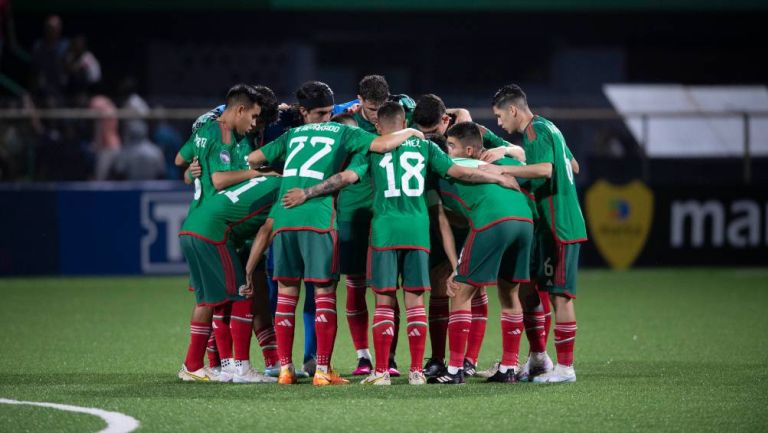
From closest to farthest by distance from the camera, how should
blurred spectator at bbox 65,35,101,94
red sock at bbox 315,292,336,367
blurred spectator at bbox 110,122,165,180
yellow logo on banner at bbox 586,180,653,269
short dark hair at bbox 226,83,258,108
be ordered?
1. red sock at bbox 315,292,336,367
2. short dark hair at bbox 226,83,258,108
3. blurred spectator at bbox 110,122,165,180
4. yellow logo on banner at bbox 586,180,653,269
5. blurred spectator at bbox 65,35,101,94

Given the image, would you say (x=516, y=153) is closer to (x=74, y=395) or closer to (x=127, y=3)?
(x=74, y=395)

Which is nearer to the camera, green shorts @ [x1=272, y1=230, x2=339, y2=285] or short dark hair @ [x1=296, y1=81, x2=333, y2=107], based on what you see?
green shorts @ [x1=272, y1=230, x2=339, y2=285]

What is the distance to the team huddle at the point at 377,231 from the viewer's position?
8086 mm

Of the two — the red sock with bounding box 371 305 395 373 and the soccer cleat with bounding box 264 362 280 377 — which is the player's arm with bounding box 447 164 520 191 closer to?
the red sock with bounding box 371 305 395 373

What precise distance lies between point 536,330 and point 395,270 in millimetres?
1225

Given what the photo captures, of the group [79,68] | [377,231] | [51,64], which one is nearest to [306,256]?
[377,231]

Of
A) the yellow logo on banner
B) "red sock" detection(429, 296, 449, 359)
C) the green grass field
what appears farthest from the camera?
the yellow logo on banner

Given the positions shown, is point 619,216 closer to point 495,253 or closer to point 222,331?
point 495,253

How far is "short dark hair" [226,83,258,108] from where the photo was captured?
8329 millimetres

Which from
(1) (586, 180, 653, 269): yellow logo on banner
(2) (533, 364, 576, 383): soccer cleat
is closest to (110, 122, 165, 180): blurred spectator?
(1) (586, 180, 653, 269): yellow logo on banner

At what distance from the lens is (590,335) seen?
11055mm

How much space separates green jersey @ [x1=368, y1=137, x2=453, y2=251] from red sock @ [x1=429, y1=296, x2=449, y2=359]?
2.99 feet

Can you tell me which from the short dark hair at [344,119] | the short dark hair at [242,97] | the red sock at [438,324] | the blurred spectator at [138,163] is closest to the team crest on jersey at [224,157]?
the short dark hair at [242,97]

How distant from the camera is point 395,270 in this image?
26.4 ft
